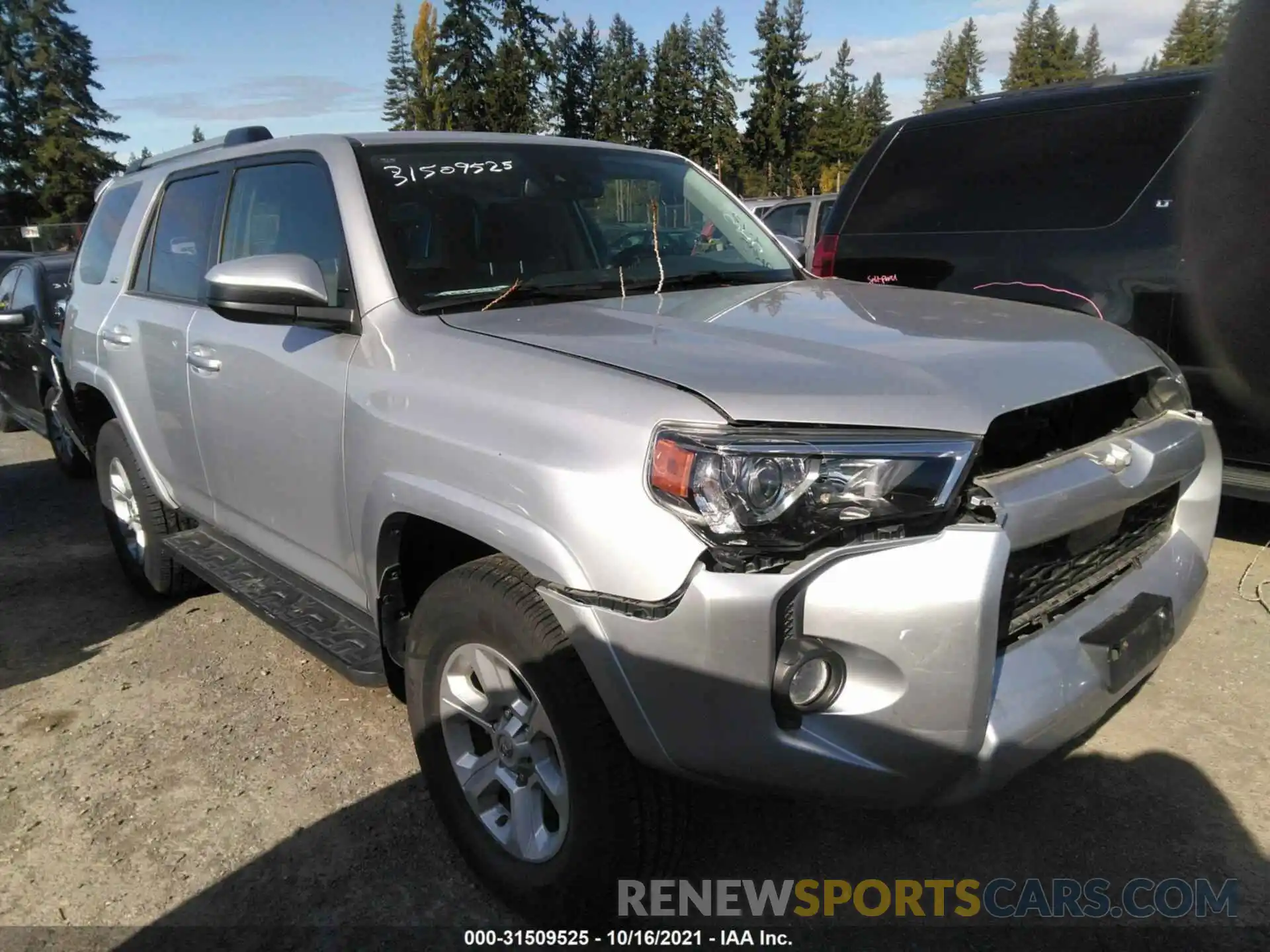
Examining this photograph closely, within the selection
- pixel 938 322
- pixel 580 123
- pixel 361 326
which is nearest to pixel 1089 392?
pixel 938 322

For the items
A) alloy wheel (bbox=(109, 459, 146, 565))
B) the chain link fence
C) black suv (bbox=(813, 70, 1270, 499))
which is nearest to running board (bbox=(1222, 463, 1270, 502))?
black suv (bbox=(813, 70, 1270, 499))

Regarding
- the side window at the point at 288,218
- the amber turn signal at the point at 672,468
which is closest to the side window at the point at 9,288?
the side window at the point at 288,218

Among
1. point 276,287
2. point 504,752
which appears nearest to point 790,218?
point 276,287

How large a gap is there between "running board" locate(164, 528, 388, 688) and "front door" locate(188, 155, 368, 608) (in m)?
0.07

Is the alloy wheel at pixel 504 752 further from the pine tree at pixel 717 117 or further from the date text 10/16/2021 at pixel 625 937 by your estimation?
the pine tree at pixel 717 117

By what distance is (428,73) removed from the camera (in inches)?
2226

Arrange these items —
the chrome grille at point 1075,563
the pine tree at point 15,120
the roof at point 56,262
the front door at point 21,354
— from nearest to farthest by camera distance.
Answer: the chrome grille at point 1075,563, the front door at point 21,354, the roof at point 56,262, the pine tree at point 15,120

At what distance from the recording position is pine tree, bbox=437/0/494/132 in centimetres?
5306

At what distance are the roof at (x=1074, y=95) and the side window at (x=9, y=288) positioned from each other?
6.55 meters

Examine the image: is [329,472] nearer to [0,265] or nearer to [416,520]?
[416,520]

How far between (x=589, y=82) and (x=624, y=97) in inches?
175

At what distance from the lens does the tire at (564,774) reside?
2.07 meters

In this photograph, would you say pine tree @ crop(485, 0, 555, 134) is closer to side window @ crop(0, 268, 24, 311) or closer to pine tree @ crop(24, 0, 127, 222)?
pine tree @ crop(24, 0, 127, 222)

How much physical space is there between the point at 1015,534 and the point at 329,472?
1829 millimetres
